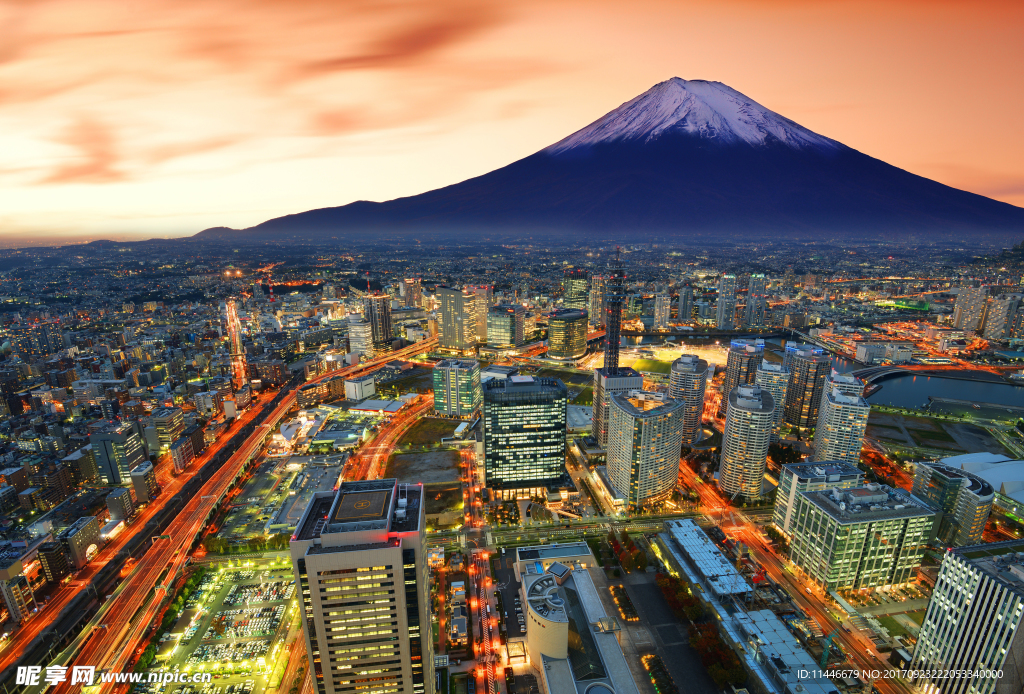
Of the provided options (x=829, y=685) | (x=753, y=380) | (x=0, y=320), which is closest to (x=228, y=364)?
(x=0, y=320)

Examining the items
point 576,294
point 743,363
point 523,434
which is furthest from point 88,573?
point 576,294

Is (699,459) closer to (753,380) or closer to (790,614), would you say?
(753,380)

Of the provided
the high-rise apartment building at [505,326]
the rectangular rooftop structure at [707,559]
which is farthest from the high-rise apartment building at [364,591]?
the high-rise apartment building at [505,326]

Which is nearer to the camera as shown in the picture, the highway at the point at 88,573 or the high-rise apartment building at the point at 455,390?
the highway at the point at 88,573

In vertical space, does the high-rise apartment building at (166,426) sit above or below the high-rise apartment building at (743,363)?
below

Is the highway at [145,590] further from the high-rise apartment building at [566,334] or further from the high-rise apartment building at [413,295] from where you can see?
the high-rise apartment building at [413,295]
